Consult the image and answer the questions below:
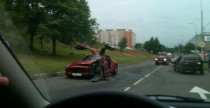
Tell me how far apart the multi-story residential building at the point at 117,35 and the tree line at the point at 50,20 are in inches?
29.9

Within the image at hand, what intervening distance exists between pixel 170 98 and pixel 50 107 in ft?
7.22

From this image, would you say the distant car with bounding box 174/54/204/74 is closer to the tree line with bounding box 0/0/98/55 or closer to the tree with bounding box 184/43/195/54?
the tree line with bounding box 0/0/98/55

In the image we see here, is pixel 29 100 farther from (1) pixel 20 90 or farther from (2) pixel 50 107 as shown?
(2) pixel 50 107

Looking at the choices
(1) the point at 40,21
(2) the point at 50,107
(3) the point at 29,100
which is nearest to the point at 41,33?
(1) the point at 40,21

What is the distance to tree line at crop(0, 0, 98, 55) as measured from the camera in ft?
21.3

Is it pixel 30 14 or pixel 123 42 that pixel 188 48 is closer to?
pixel 123 42

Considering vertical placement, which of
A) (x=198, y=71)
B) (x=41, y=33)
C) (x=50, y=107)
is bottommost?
(x=198, y=71)

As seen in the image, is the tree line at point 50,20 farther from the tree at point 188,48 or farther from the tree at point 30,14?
the tree at point 188,48

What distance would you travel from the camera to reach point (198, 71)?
29.3 meters

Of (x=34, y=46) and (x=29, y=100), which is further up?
(x=34, y=46)

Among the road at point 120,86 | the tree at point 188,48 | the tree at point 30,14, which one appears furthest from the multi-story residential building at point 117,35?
the tree at point 188,48

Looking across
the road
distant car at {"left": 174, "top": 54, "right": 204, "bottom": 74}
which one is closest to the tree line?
the road

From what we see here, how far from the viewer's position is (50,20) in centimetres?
760

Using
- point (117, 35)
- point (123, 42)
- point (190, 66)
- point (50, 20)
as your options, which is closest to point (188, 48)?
point (190, 66)
